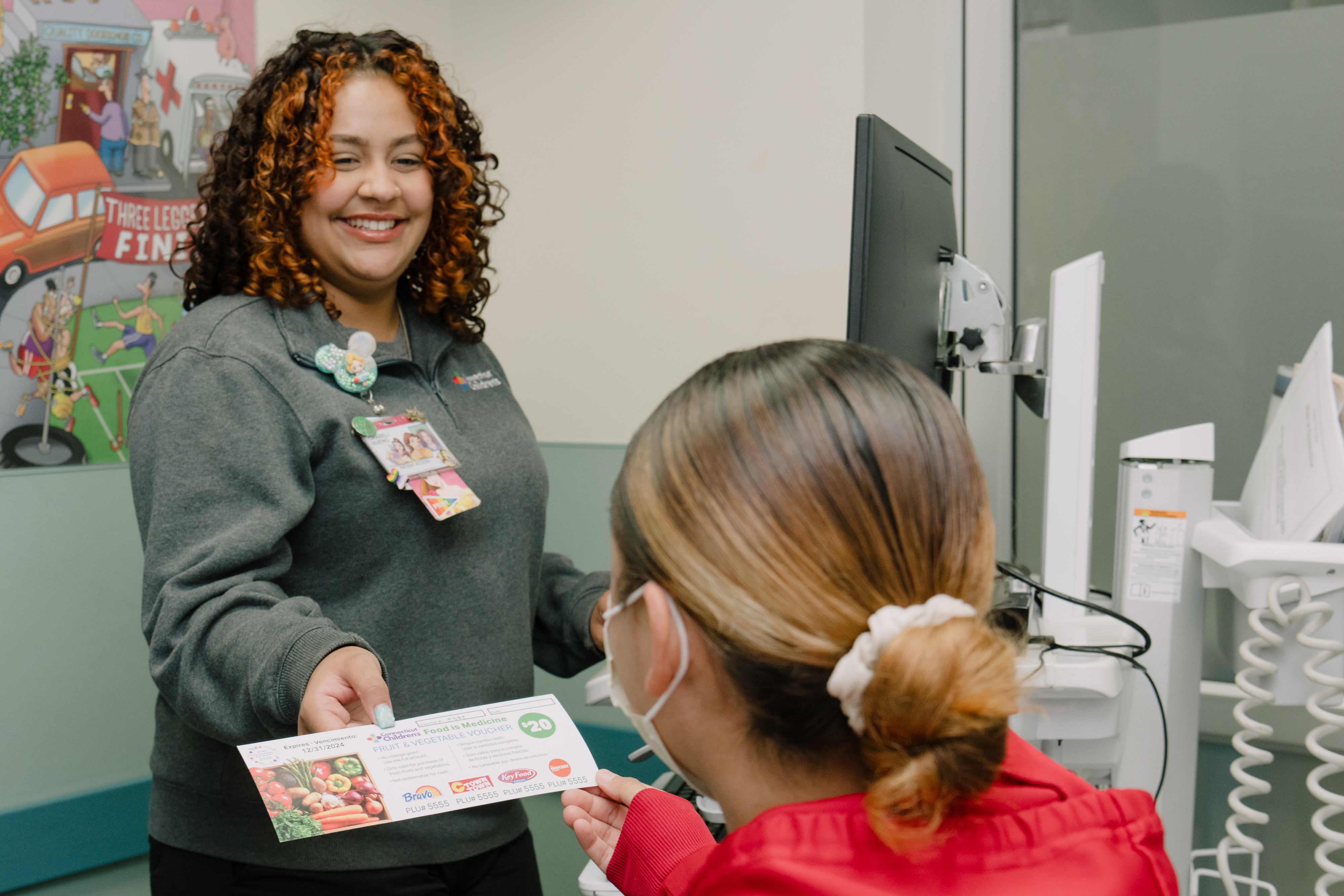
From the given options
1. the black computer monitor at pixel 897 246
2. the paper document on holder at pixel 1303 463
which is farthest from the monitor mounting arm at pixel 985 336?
the paper document on holder at pixel 1303 463

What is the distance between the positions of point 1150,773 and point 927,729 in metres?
0.96

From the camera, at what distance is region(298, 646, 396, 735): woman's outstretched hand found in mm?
923

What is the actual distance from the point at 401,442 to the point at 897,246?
0.63 m

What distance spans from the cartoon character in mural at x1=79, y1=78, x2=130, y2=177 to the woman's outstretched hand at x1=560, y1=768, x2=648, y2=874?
1487mm

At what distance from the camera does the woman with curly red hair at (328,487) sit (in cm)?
102

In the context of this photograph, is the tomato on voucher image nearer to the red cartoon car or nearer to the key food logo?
the key food logo

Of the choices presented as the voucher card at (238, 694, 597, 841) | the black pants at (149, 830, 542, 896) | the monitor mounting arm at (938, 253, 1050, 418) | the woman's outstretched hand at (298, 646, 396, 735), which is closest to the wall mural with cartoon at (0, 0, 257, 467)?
the black pants at (149, 830, 542, 896)

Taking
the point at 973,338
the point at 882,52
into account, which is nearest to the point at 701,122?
the point at 882,52

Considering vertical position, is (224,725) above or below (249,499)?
below

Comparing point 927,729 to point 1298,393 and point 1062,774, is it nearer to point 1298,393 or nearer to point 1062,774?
point 1062,774

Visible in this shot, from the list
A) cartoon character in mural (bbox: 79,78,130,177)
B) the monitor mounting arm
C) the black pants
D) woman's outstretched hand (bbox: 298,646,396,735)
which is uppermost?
cartoon character in mural (bbox: 79,78,130,177)

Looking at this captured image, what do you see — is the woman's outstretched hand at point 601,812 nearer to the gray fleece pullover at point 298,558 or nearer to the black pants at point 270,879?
the gray fleece pullover at point 298,558

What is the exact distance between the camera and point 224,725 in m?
1.00

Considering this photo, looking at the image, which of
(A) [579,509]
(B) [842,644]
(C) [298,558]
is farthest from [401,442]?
(A) [579,509]
